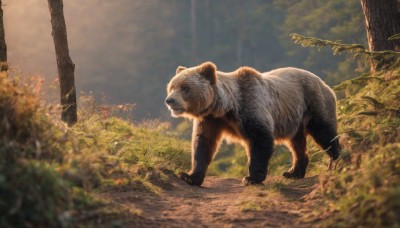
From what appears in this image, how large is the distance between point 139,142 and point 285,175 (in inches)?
95.0

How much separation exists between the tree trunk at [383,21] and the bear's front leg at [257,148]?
2473 mm

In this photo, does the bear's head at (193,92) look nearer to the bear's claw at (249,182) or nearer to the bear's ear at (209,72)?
the bear's ear at (209,72)

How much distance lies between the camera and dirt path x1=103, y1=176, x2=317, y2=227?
4551 millimetres

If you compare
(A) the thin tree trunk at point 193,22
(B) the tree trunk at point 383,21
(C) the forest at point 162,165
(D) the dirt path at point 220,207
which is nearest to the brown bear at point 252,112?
(C) the forest at point 162,165

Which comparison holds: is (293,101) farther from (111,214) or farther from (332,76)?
(332,76)

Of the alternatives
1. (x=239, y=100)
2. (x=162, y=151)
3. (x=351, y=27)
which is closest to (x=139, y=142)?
(x=162, y=151)

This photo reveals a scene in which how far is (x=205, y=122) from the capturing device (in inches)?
296

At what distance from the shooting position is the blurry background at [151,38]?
135ft

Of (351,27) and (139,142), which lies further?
(351,27)

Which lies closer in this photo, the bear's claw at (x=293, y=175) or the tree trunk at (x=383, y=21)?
the bear's claw at (x=293, y=175)

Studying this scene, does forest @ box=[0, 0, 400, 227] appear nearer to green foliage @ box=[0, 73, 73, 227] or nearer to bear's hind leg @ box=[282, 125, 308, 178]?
green foliage @ box=[0, 73, 73, 227]

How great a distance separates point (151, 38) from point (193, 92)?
40358 millimetres

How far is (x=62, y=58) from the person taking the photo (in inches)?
309

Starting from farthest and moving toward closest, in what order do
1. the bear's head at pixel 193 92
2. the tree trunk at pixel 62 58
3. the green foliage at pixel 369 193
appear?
the tree trunk at pixel 62 58 < the bear's head at pixel 193 92 < the green foliage at pixel 369 193
